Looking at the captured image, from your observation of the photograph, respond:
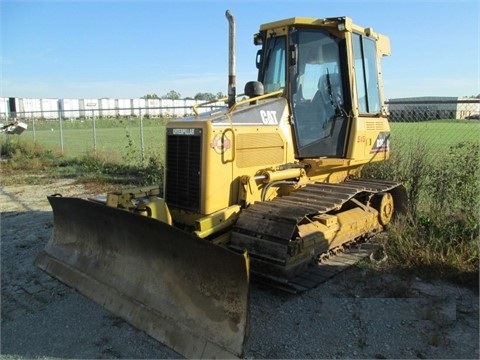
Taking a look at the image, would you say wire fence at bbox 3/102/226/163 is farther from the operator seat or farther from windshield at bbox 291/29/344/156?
the operator seat

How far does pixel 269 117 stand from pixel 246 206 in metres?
1.12

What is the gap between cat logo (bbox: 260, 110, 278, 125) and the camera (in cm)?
531

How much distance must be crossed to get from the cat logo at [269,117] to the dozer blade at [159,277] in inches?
78.5

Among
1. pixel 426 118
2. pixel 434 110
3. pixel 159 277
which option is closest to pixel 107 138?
pixel 426 118

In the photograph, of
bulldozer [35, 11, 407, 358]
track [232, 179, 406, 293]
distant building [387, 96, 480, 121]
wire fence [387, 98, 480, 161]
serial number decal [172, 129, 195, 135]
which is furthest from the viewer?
distant building [387, 96, 480, 121]

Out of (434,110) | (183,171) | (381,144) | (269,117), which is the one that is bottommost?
(183,171)

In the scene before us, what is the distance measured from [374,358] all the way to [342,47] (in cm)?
394

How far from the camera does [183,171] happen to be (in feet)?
16.7

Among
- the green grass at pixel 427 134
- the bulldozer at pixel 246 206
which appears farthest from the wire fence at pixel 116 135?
the green grass at pixel 427 134

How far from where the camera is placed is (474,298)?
4.48m

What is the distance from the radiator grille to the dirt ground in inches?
49.3

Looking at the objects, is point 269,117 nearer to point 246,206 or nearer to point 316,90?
point 316,90

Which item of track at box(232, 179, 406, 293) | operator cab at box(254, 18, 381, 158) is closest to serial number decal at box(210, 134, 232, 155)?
track at box(232, 179, 406, 293)

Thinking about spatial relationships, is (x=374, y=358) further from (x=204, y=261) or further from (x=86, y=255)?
(x=86, y=255)
